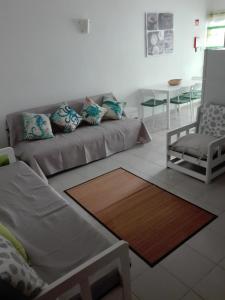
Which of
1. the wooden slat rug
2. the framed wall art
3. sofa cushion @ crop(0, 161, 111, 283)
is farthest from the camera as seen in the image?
the framed wall art

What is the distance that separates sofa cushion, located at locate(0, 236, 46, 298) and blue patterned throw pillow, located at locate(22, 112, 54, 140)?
2.27 m

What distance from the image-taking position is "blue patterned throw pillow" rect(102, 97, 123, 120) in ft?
12.6

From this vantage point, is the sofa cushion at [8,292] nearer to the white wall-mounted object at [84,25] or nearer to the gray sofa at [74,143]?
the gray sofa at [74,143]

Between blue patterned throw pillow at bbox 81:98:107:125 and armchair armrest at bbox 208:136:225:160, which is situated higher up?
blue patterned throw pillow at bbox 81:98:107:125

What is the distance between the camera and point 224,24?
212 inches

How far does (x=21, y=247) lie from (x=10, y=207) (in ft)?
1.81

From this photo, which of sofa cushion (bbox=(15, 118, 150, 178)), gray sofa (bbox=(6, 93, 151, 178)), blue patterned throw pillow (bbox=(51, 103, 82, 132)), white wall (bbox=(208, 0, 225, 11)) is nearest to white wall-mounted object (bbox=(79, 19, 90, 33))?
gray sofa (bbox=(6, 93, 151, 178))

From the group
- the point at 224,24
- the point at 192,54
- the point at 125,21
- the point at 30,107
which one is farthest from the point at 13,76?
the point at 224,24

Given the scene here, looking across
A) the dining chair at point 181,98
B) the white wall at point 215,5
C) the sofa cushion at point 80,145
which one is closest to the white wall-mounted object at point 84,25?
the sofa cushion at point 80,145

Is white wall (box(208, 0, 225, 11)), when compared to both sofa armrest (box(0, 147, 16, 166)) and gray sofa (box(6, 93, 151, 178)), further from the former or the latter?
sofa armrest (box(0, 147, 16, 166))

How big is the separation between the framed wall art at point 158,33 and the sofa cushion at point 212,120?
200 cm

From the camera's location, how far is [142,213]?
7.83 feet

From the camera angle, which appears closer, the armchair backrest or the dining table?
the armchair backrest

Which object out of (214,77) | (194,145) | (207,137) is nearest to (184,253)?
(194,145)
